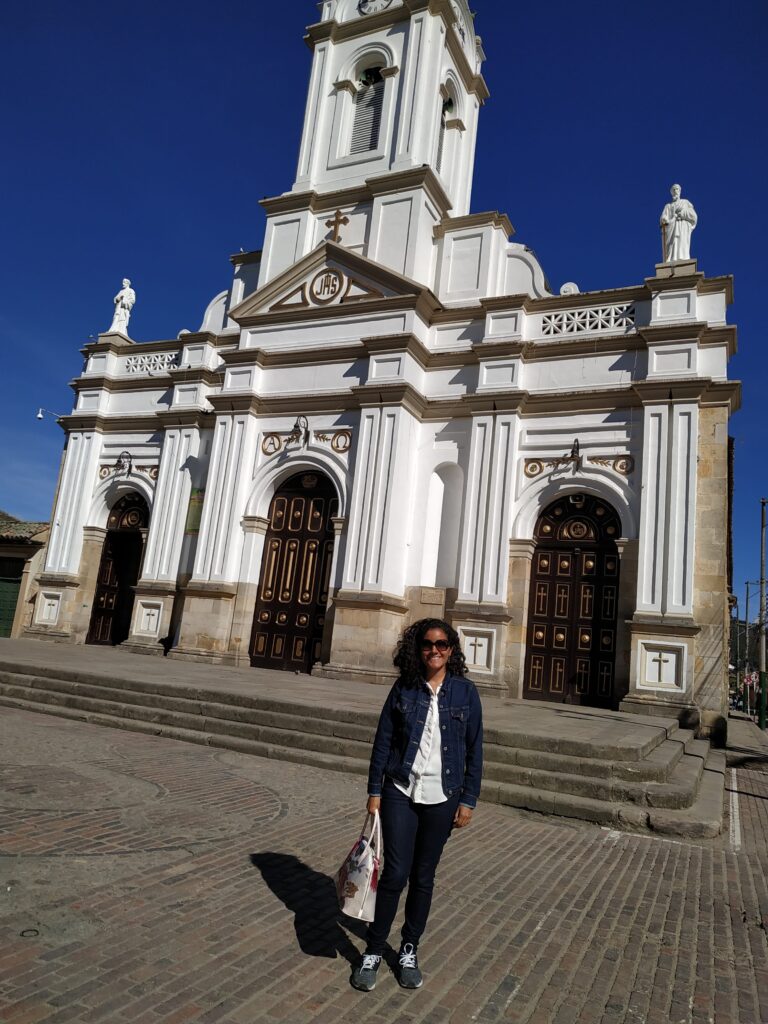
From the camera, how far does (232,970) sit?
353cm

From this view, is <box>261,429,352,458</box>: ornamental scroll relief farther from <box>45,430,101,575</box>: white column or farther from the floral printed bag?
the floral printed bag

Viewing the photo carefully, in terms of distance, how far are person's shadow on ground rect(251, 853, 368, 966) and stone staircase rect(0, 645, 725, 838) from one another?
124 inches

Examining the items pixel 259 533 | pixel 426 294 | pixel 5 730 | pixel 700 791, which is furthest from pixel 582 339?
pixel 5 730

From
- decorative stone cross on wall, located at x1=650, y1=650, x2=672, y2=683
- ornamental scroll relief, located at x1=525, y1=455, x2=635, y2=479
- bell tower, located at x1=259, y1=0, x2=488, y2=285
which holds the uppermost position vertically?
bell tower, located at x1=259, y1=0, x2=488, y2=285

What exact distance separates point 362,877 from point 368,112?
68.0ft

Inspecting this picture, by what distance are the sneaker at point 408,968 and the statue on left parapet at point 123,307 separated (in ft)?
70.0

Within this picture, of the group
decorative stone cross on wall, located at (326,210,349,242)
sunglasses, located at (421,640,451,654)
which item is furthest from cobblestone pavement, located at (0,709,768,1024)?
decorative stone cross on wall, located at (326,210,349,242)

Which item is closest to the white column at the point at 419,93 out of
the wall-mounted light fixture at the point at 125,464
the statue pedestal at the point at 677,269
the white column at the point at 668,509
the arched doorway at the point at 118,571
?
the statue pedestal at the point at 677,269

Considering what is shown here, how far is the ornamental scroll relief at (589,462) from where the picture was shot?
14.9 m

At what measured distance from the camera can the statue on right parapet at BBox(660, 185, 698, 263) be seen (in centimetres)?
1534

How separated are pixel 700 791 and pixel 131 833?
6387 millimetres

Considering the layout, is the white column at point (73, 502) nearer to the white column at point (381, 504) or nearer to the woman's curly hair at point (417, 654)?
the white column at point (381, 504)

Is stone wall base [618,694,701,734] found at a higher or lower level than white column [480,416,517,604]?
lower

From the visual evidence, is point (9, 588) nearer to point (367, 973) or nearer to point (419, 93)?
point (419, 93)
